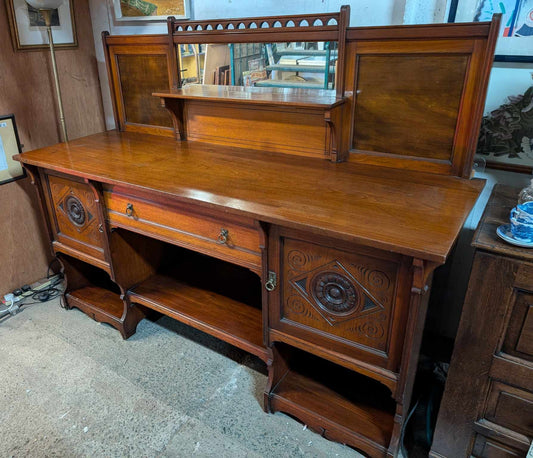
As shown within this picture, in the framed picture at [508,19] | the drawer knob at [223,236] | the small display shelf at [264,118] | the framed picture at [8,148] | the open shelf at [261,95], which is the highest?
the framed picture at [508,19]

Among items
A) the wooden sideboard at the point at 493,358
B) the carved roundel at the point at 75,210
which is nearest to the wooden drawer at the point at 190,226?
the carved roundel at the point at 75,210

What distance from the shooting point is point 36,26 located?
224 cm

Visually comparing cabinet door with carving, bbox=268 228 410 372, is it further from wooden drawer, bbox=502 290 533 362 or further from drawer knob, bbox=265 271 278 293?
wooden drawer, bbox=502 290 533 362

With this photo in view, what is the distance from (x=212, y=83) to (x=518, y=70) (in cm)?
124

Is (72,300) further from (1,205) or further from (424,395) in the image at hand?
(424,395)

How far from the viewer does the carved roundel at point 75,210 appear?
1976 mm

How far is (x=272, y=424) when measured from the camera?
166 cm

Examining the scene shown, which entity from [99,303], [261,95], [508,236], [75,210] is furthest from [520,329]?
Result: [99,303]

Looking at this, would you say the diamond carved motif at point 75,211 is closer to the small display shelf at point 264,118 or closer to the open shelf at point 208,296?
the open shelf at point 208,296

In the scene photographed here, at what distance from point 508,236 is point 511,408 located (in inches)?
20.4

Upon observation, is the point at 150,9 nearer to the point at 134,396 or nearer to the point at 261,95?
the point at 261,95

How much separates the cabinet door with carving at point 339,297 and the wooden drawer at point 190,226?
0.35ft

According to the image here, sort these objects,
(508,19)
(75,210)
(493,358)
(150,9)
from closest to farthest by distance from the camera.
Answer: (493,358) < (508,19) < (75,210) < (150,9)

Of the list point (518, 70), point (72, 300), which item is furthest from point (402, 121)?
point (72, 300)
